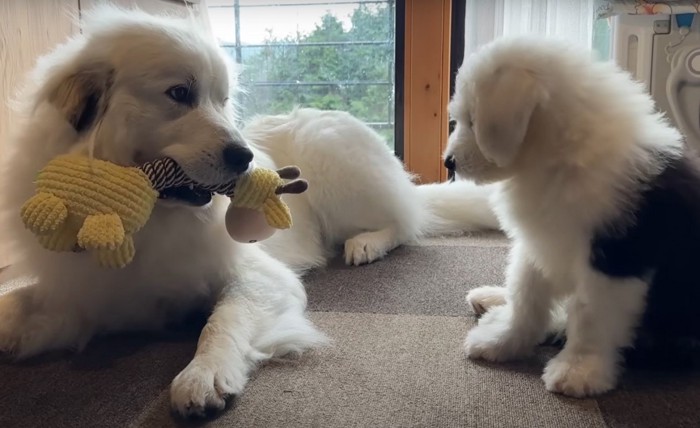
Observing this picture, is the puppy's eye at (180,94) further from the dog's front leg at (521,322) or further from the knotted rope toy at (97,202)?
the dog's front leg at (521,322)

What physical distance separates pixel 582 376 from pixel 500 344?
231 millimetres

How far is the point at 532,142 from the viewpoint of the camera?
1.41 metres

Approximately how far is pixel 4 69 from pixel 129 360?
1368 millimetres

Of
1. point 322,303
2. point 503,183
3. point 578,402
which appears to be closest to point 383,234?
point 322,303

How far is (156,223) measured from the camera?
1540 mm

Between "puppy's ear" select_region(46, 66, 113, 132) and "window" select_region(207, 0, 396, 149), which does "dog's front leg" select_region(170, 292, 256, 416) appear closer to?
"puppy's ear" select_region(46, 66, 113, 132)

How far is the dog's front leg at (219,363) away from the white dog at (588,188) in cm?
63

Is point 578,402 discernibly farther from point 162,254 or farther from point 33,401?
point 33,401

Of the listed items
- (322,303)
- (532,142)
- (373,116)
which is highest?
(532,142)

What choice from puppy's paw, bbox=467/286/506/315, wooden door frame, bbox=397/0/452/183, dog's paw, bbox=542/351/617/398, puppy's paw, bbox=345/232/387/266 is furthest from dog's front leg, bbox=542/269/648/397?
wooden door frame, bbox=397/0/452/183

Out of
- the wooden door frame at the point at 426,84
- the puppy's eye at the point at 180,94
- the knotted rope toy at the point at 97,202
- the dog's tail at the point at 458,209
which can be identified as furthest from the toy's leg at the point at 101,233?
the wooden door frame at the point at 426,84

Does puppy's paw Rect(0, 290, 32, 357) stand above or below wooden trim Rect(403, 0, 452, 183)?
below

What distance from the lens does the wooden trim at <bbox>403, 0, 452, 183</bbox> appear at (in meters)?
3.61

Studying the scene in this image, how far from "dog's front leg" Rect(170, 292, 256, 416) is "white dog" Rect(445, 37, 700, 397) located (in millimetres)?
628
